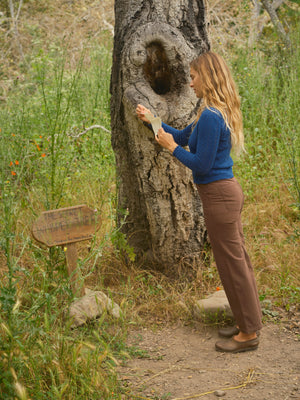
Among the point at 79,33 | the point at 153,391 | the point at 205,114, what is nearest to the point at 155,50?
the point at 205,114

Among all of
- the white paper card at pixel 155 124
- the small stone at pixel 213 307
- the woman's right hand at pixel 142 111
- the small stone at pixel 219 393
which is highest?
the woman's right hand at pixel 142 111

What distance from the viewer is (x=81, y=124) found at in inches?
240

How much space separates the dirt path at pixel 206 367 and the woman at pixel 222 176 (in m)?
0.15

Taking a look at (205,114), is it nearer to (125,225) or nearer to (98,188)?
(125,225)

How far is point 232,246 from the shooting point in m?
3.19

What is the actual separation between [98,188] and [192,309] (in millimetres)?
1944

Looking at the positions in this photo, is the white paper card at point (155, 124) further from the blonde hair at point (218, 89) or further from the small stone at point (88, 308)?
the small stone at point (88, 308)

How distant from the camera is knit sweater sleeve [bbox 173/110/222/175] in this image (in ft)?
9.75

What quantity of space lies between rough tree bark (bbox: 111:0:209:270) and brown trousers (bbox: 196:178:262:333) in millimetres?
665

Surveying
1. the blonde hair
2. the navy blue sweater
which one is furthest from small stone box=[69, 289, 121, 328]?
the blonde hair

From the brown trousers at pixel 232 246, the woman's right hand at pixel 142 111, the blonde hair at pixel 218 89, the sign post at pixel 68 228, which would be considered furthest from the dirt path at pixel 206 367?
the woman's right hand at pixel 142 111

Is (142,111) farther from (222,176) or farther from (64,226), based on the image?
(64,226)

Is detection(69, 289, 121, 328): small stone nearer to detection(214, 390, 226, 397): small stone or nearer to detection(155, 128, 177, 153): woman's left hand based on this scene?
detection(214, 390, 226, 397): small stone

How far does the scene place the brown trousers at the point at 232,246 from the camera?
3125 millimetres
